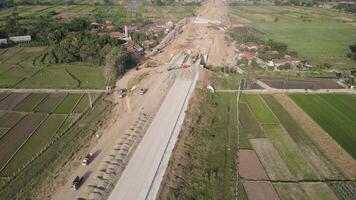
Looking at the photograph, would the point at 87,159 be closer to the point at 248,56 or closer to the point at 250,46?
the point at 248,56

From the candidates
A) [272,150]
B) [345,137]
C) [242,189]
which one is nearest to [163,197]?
[242,189]

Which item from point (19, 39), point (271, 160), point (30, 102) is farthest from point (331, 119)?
point (19, 39)

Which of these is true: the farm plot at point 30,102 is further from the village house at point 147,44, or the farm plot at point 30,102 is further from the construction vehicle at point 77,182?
the village house at point 147,44

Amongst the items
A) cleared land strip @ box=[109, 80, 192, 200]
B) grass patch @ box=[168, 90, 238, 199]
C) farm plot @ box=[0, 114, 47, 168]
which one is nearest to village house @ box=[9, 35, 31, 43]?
farm plot @ box=[0, 114, 47, 168]

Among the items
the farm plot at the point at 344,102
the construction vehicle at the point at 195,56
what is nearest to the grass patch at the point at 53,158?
the construction vehicle at the point at 195,56

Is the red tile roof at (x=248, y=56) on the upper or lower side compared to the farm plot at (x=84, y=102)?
upper

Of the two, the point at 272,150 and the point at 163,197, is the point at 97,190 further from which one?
the point at 272,150
